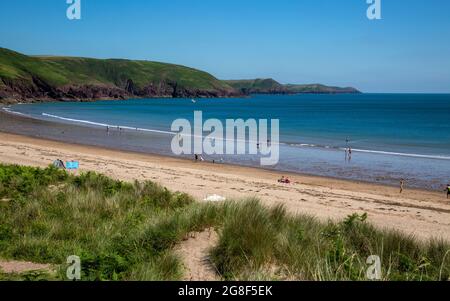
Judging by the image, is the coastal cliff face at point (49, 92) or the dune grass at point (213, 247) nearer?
the dune grass at point (213, 247)

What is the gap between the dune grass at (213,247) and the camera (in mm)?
5598

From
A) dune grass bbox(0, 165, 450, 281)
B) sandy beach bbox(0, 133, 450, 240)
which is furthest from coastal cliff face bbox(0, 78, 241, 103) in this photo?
dune grass bbox(0, 165, 450, 281)

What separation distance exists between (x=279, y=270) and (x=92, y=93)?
174902mm

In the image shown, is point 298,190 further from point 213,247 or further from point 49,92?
point 49,92

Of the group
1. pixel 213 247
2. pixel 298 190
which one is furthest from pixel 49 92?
pixel 213 247

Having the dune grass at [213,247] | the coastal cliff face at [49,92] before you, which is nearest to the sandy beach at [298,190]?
the dune grass at [213,247]

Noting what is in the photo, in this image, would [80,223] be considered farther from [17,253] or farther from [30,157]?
[30,157]

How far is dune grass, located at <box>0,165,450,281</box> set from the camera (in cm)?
560

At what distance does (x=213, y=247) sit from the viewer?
21.2 ft

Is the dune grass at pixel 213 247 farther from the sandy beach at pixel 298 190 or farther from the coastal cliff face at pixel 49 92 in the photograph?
the coastal cliff face at pixel 49 92

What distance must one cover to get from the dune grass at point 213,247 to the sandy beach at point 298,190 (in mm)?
4507

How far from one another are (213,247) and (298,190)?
14624 millimetres

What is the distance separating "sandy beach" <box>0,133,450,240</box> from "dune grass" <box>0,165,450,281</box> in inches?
177

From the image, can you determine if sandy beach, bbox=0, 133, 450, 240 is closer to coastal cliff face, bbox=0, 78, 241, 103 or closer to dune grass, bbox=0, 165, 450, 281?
dune grass, bbox=0, 165, 450, 281
